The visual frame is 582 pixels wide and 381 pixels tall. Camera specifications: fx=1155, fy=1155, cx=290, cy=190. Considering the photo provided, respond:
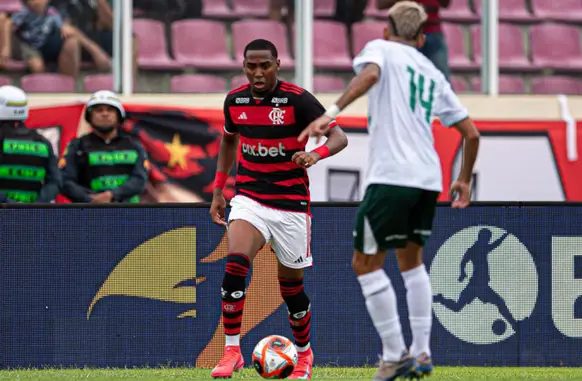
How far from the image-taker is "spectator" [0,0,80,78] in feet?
39.1

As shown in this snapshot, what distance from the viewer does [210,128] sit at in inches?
462

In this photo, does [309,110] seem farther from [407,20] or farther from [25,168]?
[25,168]

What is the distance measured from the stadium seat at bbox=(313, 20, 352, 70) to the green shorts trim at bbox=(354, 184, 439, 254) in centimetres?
664

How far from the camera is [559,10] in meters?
13.3

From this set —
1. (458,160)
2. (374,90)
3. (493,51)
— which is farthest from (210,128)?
(374,90)

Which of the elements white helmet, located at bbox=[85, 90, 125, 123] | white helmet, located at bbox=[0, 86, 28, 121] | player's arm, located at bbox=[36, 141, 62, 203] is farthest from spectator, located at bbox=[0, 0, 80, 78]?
player's arm, located at bbox=[36, 141, 62, 203]

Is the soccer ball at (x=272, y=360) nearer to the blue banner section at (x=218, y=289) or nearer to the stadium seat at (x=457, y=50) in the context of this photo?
the blue banner section at (x=218, y=289)

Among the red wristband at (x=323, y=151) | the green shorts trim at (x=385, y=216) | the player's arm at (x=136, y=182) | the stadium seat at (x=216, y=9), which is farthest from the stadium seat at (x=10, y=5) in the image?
the green shorts trim at (x=385, y=216)

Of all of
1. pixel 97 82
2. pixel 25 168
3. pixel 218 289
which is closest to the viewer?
pixel 218 289

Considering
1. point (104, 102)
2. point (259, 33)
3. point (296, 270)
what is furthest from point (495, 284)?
point (259, 33)

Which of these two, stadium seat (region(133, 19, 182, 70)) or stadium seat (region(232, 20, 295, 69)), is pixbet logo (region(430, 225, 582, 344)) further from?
stadium seat (region(133, 19, 182, 70))

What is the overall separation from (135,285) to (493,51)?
6283mm

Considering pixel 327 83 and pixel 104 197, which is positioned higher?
pixel 327 83

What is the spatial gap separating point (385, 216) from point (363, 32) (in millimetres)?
6907
